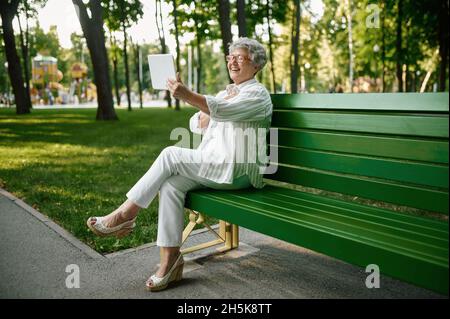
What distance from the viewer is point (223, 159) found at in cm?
314

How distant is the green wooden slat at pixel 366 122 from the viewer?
8.17ft

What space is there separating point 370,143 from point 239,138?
0.90 metres

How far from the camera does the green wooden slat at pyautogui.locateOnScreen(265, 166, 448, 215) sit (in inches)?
99.1

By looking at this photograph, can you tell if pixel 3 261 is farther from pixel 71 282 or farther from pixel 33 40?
pixel 33 40

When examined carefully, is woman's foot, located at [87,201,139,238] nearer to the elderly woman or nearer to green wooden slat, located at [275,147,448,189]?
the elderly woman

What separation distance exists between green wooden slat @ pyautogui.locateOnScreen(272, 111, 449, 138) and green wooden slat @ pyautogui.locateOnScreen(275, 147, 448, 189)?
0.18 metres

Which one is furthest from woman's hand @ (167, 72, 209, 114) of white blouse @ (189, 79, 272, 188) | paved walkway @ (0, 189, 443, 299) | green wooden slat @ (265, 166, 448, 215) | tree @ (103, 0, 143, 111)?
tree @ (103, 0, 143, 111)

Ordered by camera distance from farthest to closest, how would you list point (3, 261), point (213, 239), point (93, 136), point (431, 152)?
point (93, 136) < point (213, 239) < point (3, 261) < point (431, 152)

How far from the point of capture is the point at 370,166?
2.83 m

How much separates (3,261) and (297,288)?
2.30 metres

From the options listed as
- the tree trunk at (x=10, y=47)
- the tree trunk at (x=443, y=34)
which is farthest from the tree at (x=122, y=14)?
the tree trunk at (x=443, y=34)

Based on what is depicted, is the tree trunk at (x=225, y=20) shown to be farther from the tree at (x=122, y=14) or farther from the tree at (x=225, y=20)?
the tree at (x=122, y=14)

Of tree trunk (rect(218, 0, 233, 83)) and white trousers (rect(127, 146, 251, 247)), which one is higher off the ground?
tree trunk (rect(218, 0, 233, 83))
